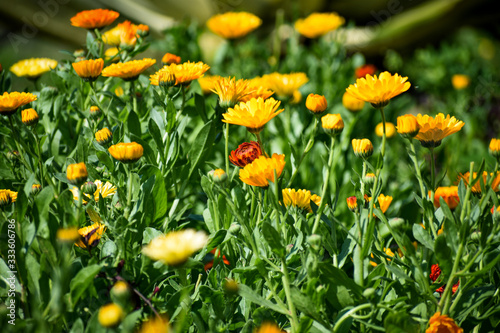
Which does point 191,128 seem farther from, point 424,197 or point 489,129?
point 489,129

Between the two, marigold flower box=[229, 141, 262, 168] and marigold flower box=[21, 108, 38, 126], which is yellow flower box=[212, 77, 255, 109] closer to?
marigold flower box=[229, 141, 262, 168]

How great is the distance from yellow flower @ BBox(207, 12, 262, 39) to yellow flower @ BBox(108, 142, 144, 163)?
997mm

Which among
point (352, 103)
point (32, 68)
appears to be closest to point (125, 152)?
point (32, 68)

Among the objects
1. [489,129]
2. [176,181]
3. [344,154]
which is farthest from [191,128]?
[489,129]

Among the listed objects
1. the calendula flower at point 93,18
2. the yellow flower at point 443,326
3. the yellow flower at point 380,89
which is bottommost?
the yellow flower at point 443,326

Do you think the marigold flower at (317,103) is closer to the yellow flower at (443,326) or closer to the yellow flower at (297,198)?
the yellow flower at (297,198)

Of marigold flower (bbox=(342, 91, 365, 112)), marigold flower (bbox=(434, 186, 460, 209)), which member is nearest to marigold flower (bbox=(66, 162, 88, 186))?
marigold flower (bbox=(434, 186, 460, 209))

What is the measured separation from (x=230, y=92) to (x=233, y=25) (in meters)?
0.87

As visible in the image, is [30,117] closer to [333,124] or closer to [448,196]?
[333,124]

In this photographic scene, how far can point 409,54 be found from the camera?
4188 mm

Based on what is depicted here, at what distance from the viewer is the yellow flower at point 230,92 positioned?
97cm

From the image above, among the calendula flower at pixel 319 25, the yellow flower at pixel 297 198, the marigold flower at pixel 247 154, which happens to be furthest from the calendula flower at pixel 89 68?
the calendula flower at pixel 319 25

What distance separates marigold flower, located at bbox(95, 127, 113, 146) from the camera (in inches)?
37.0

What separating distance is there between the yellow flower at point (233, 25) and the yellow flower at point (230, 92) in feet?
2.59
